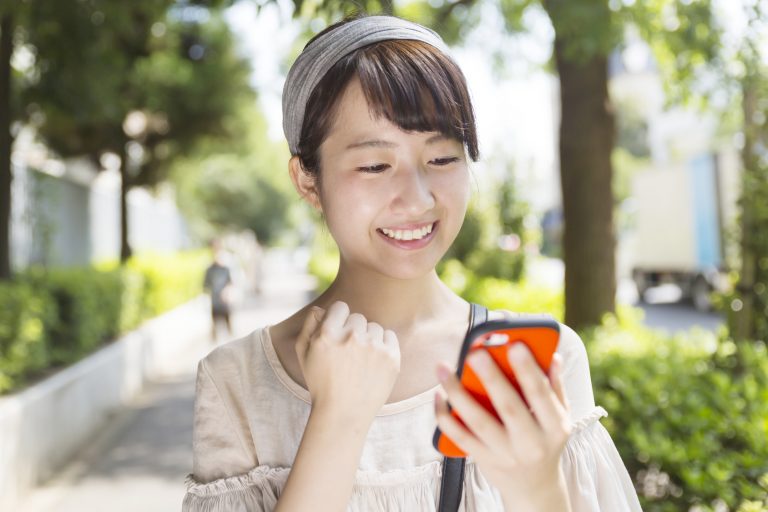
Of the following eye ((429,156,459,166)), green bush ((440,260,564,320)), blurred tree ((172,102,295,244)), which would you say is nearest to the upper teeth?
eye ((429,156,459,166))

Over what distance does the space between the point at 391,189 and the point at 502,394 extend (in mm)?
435

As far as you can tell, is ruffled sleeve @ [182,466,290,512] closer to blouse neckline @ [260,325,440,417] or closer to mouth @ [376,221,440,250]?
blouse neckline @ [260,325,440,417]

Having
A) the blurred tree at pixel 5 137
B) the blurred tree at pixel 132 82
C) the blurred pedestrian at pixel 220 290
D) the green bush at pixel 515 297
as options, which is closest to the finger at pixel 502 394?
the green bush at pixel 515 297

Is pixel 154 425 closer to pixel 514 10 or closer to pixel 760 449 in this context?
pixel 514 10

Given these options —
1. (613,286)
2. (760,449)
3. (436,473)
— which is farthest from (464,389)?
(613,286)

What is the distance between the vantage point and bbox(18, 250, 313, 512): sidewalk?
581 cm

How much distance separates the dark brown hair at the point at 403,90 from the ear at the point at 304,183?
10cm

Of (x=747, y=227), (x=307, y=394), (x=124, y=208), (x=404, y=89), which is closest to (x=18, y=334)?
(x=747, y=227)

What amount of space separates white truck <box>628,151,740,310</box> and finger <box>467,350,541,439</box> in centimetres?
1566

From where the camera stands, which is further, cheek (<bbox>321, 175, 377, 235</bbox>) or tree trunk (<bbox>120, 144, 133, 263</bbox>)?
tree trunk (<bbox>120, 144, 133, 263</bbox>)

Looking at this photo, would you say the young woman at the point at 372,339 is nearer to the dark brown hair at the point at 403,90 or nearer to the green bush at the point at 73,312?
the dark brown hair at the point at 403,90

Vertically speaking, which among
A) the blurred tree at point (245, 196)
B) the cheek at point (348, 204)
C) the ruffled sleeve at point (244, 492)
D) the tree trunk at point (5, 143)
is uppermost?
the blurred tree at point (245, 196)

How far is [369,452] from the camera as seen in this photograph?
1.36m

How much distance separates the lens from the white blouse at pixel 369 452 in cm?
133
